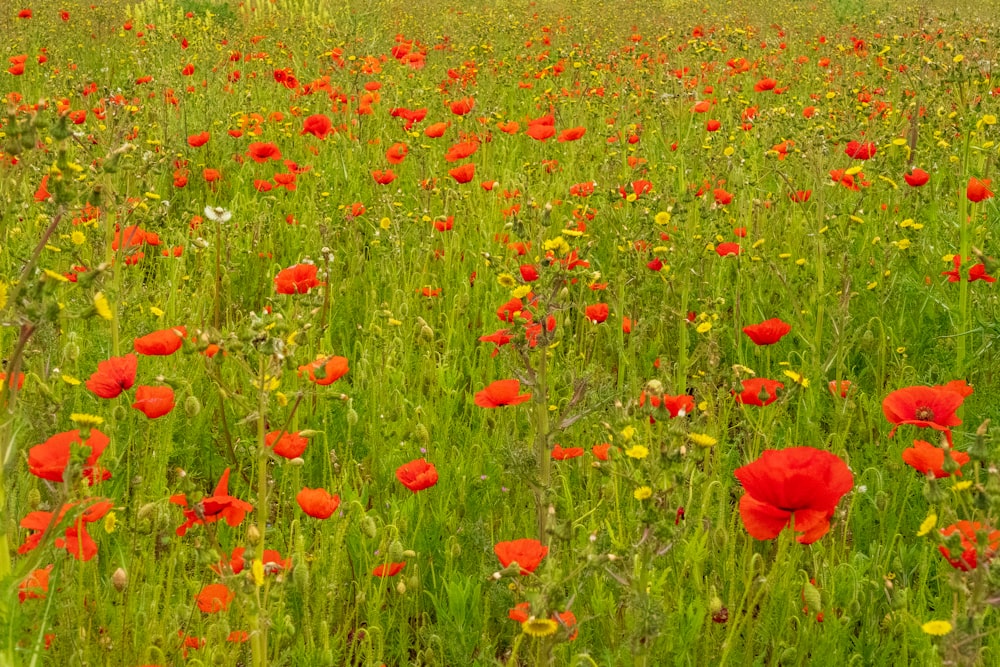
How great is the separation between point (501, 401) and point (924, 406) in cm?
87

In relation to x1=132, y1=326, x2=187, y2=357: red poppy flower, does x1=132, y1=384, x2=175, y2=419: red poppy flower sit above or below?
below

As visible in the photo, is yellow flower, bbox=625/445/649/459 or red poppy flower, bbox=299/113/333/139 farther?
red poppy flower, bbox=299/113/333/139

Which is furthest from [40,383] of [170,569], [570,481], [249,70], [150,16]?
[150,16]

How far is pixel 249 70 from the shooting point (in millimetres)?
6977

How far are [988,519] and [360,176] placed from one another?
3867mm

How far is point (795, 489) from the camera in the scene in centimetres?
139

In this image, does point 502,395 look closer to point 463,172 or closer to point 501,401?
point 501,401

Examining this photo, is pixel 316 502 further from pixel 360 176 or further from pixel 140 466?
pixel 360 176

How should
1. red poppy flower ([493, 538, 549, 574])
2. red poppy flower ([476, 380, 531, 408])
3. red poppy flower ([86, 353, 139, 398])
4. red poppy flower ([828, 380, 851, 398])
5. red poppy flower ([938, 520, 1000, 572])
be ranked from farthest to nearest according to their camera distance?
red poppy flower ([828, 380, 851, 398]) → red poppy flower ([476, 380, 531, 408]) → red poppy flower ([86, 353, 139, 398]) → red poppy flower ([493, 538, 549, 574]) → red poppy flower ([938, 520, 1000, 572])

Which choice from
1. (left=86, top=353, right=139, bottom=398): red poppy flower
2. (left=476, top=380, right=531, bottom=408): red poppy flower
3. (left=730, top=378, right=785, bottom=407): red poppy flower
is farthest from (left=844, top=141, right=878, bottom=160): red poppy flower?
(left=86, top=353, right=139, bottom=398): red poppy flower

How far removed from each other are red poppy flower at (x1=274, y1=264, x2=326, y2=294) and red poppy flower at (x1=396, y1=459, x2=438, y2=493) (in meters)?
0.61

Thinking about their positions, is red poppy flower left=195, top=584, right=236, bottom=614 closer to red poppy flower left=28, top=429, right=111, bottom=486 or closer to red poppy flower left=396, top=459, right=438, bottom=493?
red poppy flower left=28, top=429, right=111, bottom=486

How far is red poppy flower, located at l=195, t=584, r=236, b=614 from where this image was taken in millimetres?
1632

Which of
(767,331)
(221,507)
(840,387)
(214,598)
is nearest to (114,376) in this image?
(221,507)
